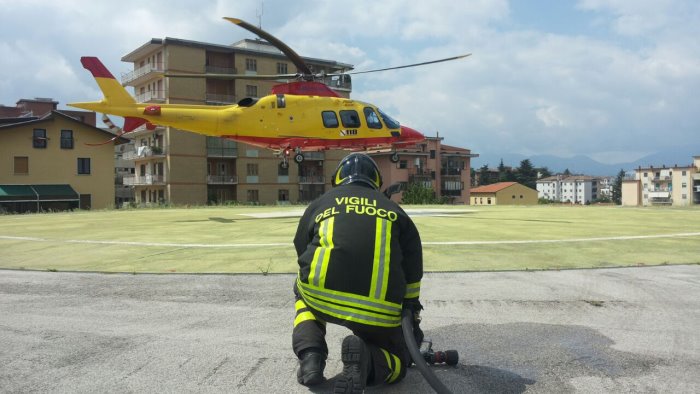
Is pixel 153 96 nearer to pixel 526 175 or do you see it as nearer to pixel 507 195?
pixel 507 195

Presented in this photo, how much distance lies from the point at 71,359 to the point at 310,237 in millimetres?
2443

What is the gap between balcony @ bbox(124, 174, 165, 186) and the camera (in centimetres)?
6631

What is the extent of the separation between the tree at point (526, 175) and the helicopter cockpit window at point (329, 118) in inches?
5343

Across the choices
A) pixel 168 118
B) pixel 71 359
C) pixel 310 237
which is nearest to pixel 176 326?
pixel 71 359

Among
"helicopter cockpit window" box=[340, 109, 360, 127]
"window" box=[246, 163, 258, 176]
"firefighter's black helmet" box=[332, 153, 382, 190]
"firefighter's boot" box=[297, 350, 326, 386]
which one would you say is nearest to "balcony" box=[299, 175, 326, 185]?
"window" box=[246, 163, 258, 176]

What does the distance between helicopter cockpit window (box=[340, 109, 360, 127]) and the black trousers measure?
18.5 metres

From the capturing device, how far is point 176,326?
5.34 m

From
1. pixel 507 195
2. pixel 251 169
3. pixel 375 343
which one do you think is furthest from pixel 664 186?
pixel 375 343

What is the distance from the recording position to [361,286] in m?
3.59

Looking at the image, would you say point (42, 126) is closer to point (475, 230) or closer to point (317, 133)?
point (317, 133)

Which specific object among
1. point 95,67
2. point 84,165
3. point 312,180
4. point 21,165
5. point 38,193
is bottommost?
point 38,193

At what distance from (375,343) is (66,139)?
186 ft

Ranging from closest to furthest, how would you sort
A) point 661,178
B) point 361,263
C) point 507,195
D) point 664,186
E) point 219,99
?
point 361,263 < point 219,99 < point 507,195 < point 664,186 < point 661,178

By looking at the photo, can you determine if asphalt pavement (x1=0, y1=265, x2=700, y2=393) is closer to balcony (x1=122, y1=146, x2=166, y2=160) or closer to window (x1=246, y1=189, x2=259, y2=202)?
balcony (x1=122, y1=146, x2=166, y2=160)
